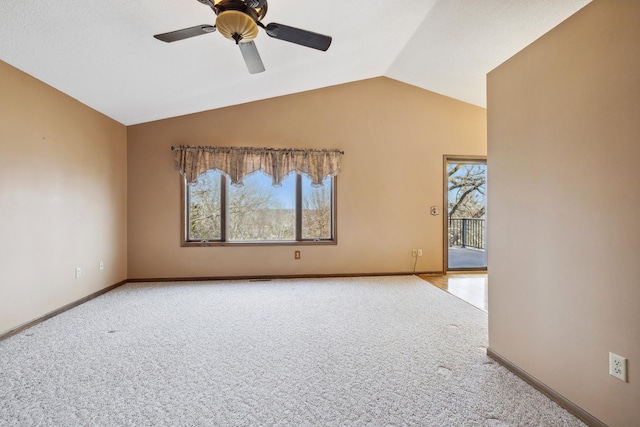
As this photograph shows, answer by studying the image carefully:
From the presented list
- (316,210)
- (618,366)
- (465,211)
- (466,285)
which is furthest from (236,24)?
(465,211)

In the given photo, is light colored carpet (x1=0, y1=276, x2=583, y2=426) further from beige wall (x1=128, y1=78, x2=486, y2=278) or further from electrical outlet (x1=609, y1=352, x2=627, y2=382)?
beige wall (x1=128, y1=78, x2=486, y2=278)

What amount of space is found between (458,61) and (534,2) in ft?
4.05

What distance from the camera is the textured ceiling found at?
7.22 feet

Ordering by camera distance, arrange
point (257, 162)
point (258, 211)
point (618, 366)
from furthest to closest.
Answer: point (258, 211), point (257, 162), point (618, 366)

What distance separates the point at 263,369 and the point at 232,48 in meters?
2.86

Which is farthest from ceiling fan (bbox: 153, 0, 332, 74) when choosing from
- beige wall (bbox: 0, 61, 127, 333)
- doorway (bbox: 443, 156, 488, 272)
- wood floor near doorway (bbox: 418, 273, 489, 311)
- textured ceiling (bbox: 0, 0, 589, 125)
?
doorway (bbox: 443, 156, 488, 272)

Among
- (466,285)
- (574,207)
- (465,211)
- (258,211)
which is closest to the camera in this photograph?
(574,207)

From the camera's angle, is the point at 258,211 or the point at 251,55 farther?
the point at 258,211

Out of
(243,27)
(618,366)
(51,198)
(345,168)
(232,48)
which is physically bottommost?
(618,366)

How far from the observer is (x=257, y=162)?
4398 millimetres

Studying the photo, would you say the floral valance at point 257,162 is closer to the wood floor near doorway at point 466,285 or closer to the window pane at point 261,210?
Answer: the window pane at point 261,210

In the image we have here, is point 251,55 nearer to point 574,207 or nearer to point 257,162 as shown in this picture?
point 257,162

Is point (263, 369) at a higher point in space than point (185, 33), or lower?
lower

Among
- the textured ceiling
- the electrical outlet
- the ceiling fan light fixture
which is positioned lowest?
the electrical outlet
